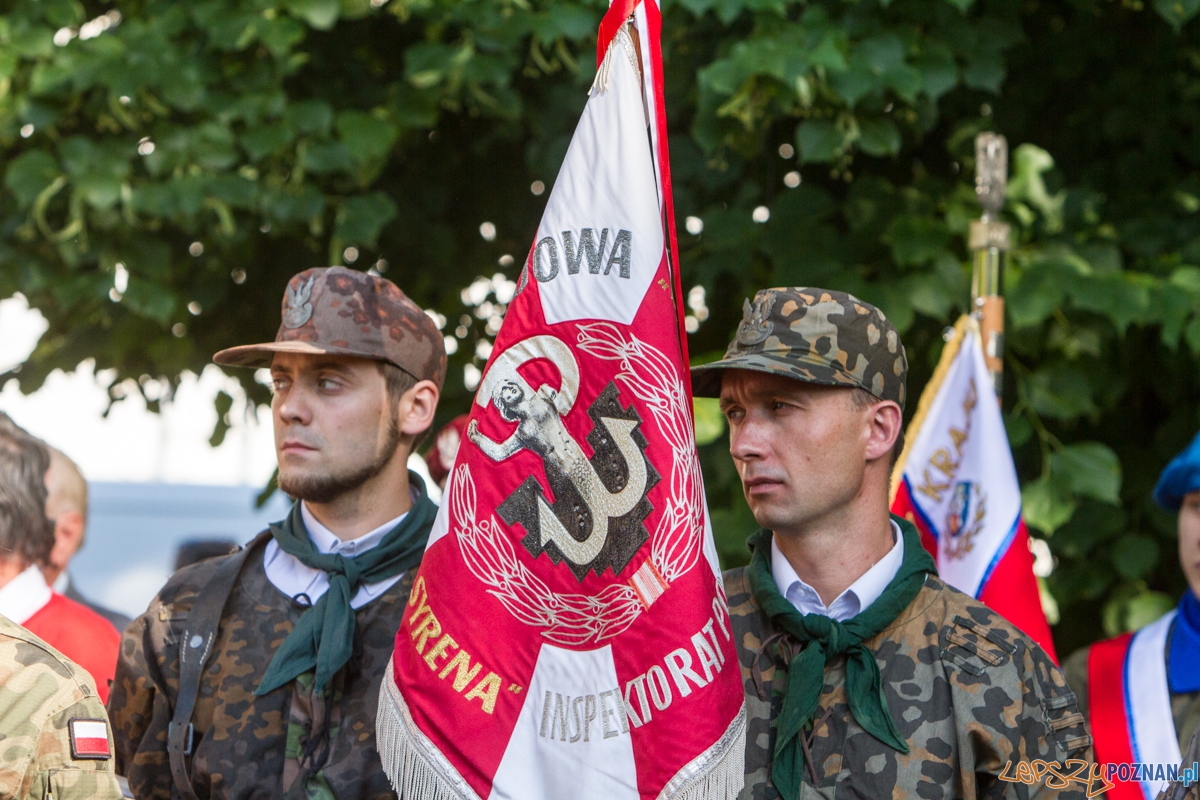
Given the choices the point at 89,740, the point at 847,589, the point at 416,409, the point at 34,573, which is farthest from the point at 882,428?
the point at 34,573

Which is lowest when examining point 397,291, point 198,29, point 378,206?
point 397,291

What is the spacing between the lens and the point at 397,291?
10.2 ft

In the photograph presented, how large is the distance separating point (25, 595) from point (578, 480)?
194cm

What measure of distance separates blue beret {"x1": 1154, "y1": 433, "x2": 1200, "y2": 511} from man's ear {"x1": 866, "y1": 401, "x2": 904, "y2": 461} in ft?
3.96

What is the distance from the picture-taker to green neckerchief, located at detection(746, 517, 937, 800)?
7.41 ft

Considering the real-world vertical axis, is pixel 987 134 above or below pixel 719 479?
above

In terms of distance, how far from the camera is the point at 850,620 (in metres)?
2.34

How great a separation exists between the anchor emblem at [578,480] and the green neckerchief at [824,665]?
37cm

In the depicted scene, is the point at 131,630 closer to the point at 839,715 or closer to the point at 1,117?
the point at 839,715

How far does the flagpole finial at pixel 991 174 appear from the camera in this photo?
149 inches

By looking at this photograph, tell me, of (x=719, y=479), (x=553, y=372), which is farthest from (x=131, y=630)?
(x=719, y=479)

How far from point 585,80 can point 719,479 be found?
4.37 feet

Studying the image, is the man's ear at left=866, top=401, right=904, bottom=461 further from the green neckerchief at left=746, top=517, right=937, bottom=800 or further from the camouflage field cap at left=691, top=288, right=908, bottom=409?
the green neckerchief at left=746, top=517, right=937, bottom=800

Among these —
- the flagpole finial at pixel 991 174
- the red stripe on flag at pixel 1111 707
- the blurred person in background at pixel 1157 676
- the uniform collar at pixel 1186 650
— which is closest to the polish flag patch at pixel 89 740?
the red stripe on flag at pixel 1111 707
